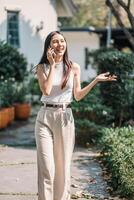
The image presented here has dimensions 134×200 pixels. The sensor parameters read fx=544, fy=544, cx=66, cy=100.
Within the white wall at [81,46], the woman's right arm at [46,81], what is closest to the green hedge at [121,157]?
the woman's right arm at [46,81]

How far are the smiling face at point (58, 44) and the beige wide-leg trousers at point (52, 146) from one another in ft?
1.90

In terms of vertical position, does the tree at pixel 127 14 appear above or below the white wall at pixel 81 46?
above

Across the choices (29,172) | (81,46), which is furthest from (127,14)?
(81,46)

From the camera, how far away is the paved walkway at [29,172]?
6.99m

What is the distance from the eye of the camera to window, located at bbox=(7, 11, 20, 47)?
17.8m

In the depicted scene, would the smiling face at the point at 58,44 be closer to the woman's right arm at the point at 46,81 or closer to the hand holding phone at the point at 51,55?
the hand holding phone at the point at 51,55

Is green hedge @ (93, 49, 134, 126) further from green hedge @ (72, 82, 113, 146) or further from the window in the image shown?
the window

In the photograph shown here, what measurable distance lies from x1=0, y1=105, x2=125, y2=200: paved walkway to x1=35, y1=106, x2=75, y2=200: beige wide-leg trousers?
1.21 meters

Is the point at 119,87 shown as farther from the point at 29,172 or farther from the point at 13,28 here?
the point at 13,28

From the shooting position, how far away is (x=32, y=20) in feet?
63.2

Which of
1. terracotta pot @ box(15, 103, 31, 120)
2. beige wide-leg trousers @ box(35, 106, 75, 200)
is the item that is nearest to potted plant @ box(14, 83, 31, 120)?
terracotta pot @ box(15, 103, 31, 120)

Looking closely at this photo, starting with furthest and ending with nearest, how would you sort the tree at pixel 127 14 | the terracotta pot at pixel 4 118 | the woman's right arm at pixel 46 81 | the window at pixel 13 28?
the window at pixel 13 28
the terracotta pot at pixel 4 118
the tree at pixel 127 14
the woman's right arm at pixel 46 81

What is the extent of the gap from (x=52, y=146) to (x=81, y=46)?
81.5ft

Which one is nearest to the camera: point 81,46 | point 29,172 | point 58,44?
point 58,44
